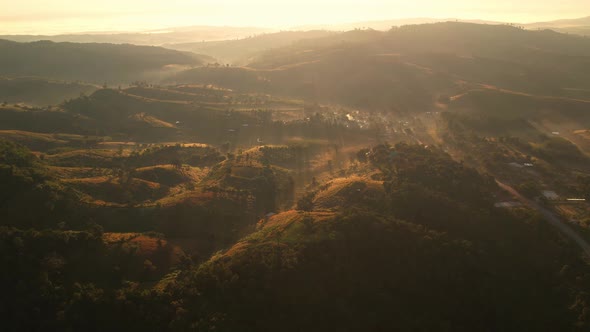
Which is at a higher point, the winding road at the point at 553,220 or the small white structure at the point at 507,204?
the small white structure at the point at 507,204

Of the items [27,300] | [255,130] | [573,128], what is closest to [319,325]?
[27,300]

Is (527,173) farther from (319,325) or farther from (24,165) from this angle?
(24,165)

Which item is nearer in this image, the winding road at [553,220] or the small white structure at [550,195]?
the winding road at [553,220]

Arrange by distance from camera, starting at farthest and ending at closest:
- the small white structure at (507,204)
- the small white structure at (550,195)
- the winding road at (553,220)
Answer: the small white structure at (550,195) → the small white structure at (507,204) → the winding road at (553,220)

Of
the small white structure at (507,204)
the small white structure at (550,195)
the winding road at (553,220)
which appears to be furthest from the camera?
the small white structure at (550,195)

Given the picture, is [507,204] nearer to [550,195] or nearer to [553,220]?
[553,220]

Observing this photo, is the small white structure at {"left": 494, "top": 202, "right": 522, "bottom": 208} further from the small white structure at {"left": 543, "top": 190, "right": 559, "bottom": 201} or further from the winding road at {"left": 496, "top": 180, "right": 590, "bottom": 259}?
the small white structure at {"left": 543, "top": 190, "right": 559, "bottom": 201}

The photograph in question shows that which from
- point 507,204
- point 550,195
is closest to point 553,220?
point 507,204

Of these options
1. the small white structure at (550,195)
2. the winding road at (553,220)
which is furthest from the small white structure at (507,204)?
the small white structure at (550,195)

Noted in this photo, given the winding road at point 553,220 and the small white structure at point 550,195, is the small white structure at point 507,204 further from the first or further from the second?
the small white structure at point 550,195
